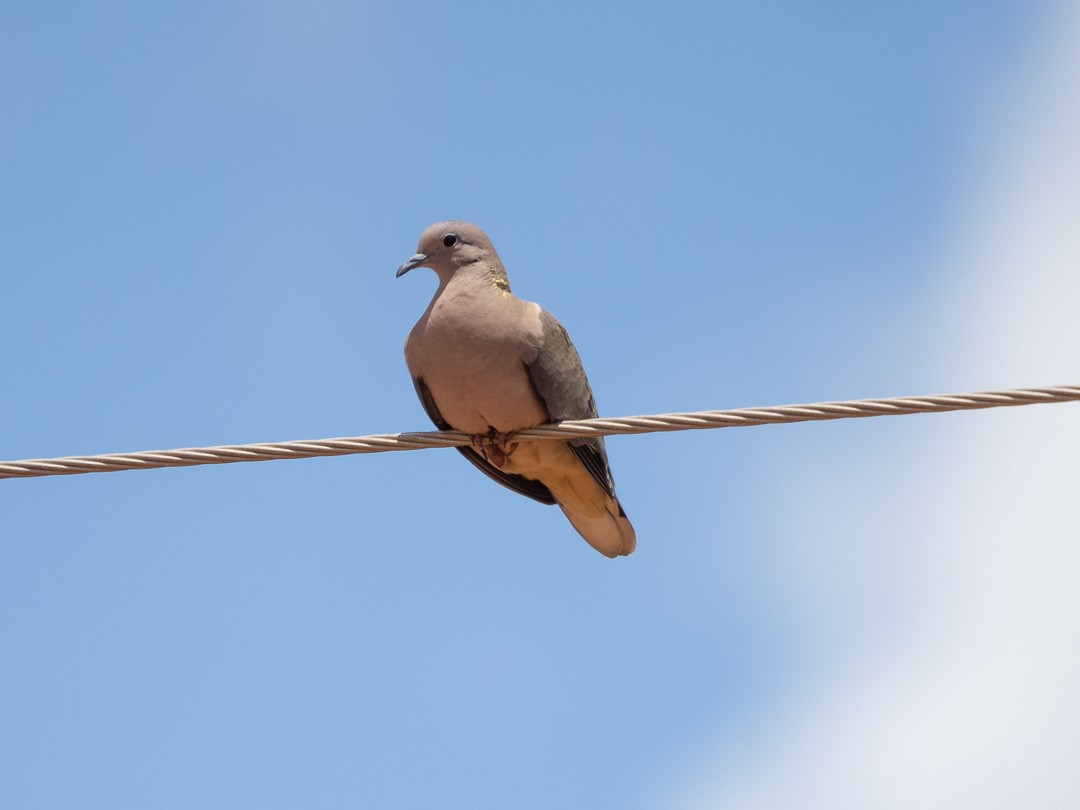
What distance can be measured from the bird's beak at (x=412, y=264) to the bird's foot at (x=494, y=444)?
0.95 metres

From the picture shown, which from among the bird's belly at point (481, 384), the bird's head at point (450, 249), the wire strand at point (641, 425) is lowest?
the wire strand at point (641, 425)

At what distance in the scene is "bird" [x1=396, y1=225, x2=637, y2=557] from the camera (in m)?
5.25

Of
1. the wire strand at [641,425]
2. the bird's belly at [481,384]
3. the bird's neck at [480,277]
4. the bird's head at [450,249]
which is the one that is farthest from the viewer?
the bird's head at [450,249]

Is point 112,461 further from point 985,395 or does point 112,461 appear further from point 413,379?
point 985,395

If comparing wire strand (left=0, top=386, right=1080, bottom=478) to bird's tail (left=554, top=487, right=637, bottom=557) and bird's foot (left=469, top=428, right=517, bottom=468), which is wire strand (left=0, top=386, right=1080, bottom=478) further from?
bird's tail (left=554, top=487, right=637, bottom=557)

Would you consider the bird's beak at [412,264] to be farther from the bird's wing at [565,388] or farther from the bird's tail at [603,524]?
the bird's tail at [603,524]

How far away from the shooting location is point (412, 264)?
585cm

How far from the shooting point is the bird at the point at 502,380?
17.2 ft

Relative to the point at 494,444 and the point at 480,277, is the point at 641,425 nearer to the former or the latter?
the point at 494,444

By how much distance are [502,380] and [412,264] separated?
91 cm

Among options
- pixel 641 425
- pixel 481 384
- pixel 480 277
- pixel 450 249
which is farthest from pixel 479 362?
pixel 641 425

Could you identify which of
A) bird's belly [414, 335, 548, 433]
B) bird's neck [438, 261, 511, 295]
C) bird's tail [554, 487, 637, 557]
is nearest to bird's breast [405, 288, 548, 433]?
bird's belly [414, 335, 548, 433]

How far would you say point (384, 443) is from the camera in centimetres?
421

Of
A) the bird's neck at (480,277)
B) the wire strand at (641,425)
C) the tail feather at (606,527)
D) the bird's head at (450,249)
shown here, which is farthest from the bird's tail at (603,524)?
the wire strand at (641,425)
